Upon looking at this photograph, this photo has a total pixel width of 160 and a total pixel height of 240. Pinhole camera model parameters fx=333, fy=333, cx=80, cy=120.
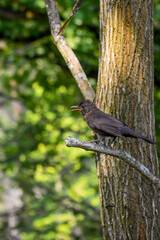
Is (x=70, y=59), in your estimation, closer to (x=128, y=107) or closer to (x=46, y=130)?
(x=128, y=107)

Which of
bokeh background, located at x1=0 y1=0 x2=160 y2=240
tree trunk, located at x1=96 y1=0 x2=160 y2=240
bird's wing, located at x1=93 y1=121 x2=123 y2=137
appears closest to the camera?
tree trunk, located at x1=96 y1=0 x2=160 y2=240

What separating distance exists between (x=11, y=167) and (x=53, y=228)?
1583 mm

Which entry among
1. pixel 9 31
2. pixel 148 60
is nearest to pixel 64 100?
pixel 9 31

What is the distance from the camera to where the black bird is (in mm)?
2912

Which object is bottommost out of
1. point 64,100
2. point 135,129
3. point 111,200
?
point 111,200

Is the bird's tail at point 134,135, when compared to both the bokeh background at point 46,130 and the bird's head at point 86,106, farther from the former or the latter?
the bokeh background at point 46,130

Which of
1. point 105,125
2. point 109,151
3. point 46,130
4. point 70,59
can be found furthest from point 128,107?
point 46,130

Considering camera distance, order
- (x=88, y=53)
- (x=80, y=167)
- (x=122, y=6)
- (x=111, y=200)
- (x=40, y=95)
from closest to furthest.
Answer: (x=111, y=200) → (x=122, y=6) → (x=88, y=53) → (x=80, y=167) → (x=40, y=95)

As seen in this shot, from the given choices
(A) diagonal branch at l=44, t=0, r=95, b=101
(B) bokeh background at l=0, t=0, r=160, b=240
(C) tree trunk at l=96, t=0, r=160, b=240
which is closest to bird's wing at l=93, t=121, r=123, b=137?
(C) tree trunk at l=96, t=0, r=160, b=240

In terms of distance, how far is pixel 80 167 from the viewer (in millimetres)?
7680

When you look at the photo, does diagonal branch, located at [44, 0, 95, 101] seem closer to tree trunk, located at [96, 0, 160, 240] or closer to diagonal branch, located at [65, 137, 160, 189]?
tree trunk, located at [96, 0, 160, 240]

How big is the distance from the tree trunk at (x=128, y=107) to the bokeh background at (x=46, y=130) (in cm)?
347

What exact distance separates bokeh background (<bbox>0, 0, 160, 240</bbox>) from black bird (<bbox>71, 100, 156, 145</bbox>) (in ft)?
10.8

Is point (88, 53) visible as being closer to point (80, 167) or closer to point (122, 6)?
point (80, 167)
